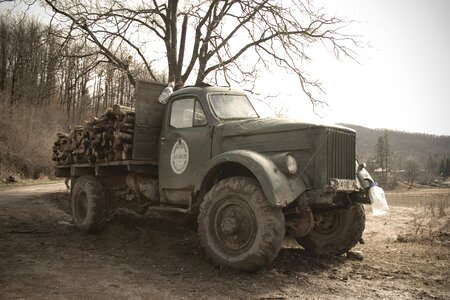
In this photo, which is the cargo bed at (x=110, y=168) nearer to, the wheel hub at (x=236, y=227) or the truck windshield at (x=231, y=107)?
the truck windshield at (x=231, y=107)

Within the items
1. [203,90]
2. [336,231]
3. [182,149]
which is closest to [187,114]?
[203,90]

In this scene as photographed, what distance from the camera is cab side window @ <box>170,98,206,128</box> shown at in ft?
22.2

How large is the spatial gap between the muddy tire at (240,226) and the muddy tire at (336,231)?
1526 mm

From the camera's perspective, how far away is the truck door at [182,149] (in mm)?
6555

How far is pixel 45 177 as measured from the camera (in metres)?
22.8

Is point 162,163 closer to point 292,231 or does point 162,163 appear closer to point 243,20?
point 292,231

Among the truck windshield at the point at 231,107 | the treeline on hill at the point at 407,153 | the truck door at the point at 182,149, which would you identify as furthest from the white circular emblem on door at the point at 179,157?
the treeline on hill at the point at 407,153

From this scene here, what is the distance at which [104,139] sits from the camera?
7766mm

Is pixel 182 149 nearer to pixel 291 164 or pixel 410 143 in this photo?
pixel 291 164

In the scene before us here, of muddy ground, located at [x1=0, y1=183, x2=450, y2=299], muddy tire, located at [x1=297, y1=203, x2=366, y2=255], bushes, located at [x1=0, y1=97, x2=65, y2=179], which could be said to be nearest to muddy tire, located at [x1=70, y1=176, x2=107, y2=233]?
muddy ground, located at [x1=0, y1=183, x2=450, y2=299]

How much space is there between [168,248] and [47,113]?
35.4 m

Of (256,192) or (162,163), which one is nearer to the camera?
(256,192)

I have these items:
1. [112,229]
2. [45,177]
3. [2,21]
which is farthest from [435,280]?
[2,21]

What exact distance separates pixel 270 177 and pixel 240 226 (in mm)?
777
